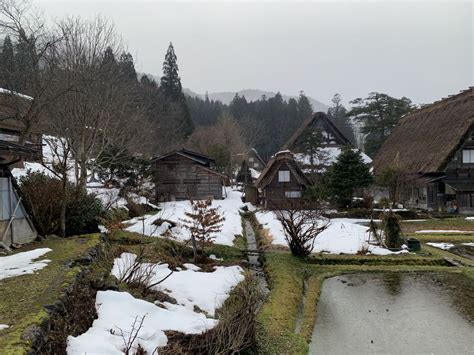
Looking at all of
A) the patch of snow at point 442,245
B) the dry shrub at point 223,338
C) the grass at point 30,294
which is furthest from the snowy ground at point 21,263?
the patch of snow at point 442,245

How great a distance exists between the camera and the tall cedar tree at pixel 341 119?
7510 cm

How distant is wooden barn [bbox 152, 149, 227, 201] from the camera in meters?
34.6

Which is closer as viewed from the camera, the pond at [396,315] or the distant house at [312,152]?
the pond at [396,315]

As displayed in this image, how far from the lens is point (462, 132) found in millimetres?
29516

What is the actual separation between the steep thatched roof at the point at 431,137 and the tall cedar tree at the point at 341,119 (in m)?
26.7

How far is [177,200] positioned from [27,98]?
16.7 m

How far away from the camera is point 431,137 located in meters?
33.6

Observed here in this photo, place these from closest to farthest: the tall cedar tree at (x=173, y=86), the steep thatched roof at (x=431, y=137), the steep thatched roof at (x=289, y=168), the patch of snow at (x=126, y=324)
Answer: the patch of snow at (x=126, y=324) < the steep thatched roof at (x=431, y=137) < the steep thatched roof at (x=289, y=168) < the tall cedar tree at (x=173, y=86)

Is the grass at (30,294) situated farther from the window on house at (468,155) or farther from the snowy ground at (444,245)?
the window on house at (468,155)

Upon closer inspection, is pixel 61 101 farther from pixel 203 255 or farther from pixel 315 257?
pixel 315 257

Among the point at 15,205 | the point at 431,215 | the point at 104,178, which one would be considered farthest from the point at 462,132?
the point at 15,205

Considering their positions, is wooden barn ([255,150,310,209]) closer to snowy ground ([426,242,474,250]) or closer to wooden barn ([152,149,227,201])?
wooden barn ([152,149,227,201])

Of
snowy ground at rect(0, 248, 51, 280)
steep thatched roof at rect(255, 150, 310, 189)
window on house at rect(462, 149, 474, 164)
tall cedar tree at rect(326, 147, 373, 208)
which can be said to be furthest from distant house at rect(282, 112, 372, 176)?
snowy ground at rect(0, 248, 51, 280)

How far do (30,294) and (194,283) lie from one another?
16.1ft
